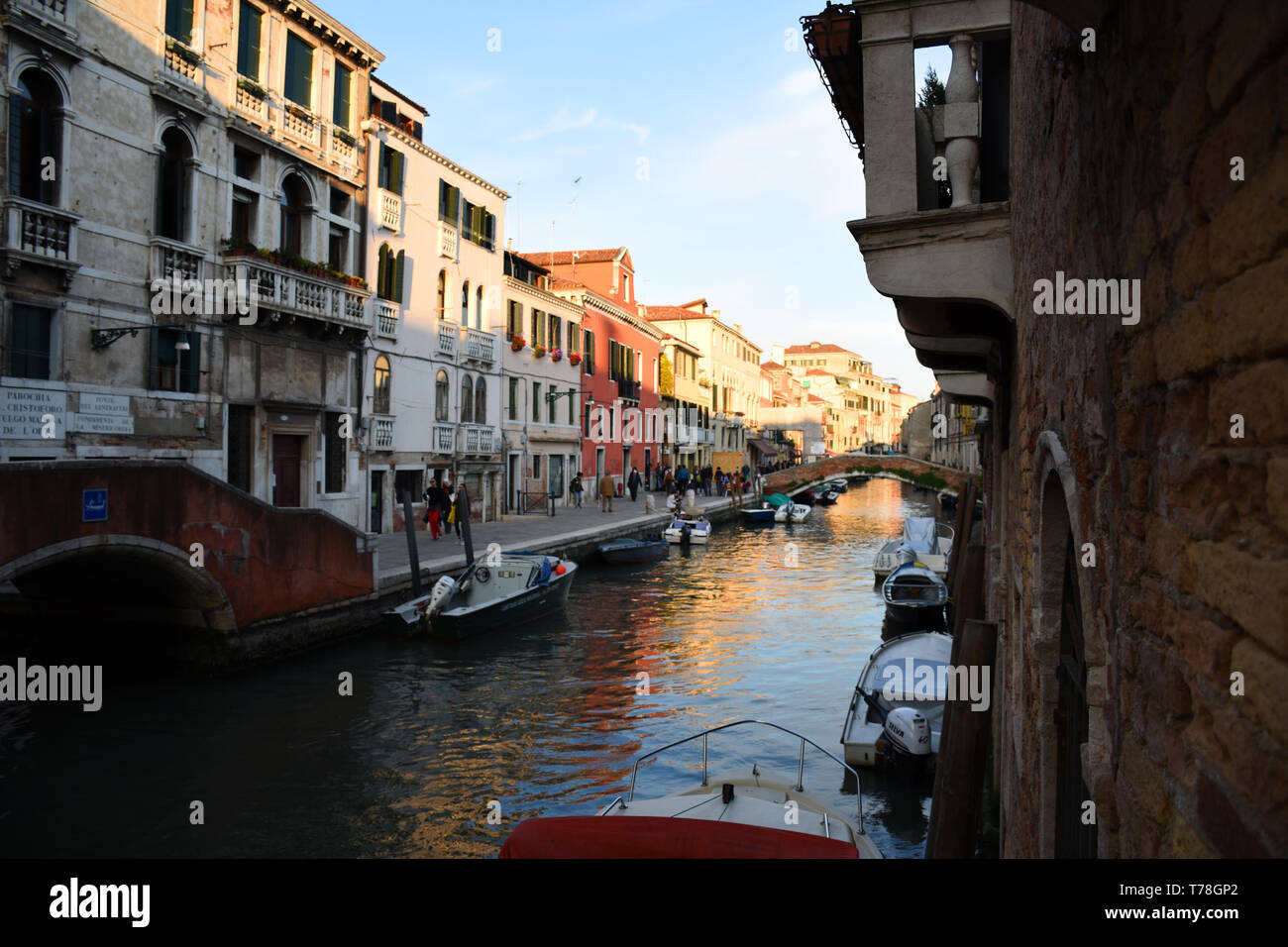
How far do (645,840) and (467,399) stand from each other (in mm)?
22608

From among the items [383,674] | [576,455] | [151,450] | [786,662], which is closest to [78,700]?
[383,674]

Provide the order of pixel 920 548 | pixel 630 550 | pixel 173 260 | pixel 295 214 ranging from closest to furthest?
1. pixel 173 260
2. pixel 295 214
3. pixel 630 550
4. pixel 920 548

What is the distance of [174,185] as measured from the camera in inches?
635

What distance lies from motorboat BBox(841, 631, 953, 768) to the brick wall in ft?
21.6

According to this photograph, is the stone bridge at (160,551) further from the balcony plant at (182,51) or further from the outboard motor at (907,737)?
the outboard motor at (907,737)

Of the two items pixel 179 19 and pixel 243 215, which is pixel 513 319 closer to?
pixel 243 215

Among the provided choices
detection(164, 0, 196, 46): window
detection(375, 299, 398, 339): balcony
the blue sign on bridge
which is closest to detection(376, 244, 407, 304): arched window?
detection(375, 299, 398, 339): balcony

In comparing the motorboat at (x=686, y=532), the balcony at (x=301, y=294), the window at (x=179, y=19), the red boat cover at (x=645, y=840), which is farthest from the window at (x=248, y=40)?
the red boat cover at (x=645, y=840)

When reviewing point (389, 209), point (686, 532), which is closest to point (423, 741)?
point (389, 209)

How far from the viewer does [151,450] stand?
1546 centimetres

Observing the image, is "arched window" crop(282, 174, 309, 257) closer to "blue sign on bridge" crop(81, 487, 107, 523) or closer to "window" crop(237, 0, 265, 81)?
"window" crop(237, 0, 265, 81)

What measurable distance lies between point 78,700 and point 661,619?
9.98 meters

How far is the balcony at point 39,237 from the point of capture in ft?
42.0

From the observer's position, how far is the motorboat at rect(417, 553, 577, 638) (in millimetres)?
14852
